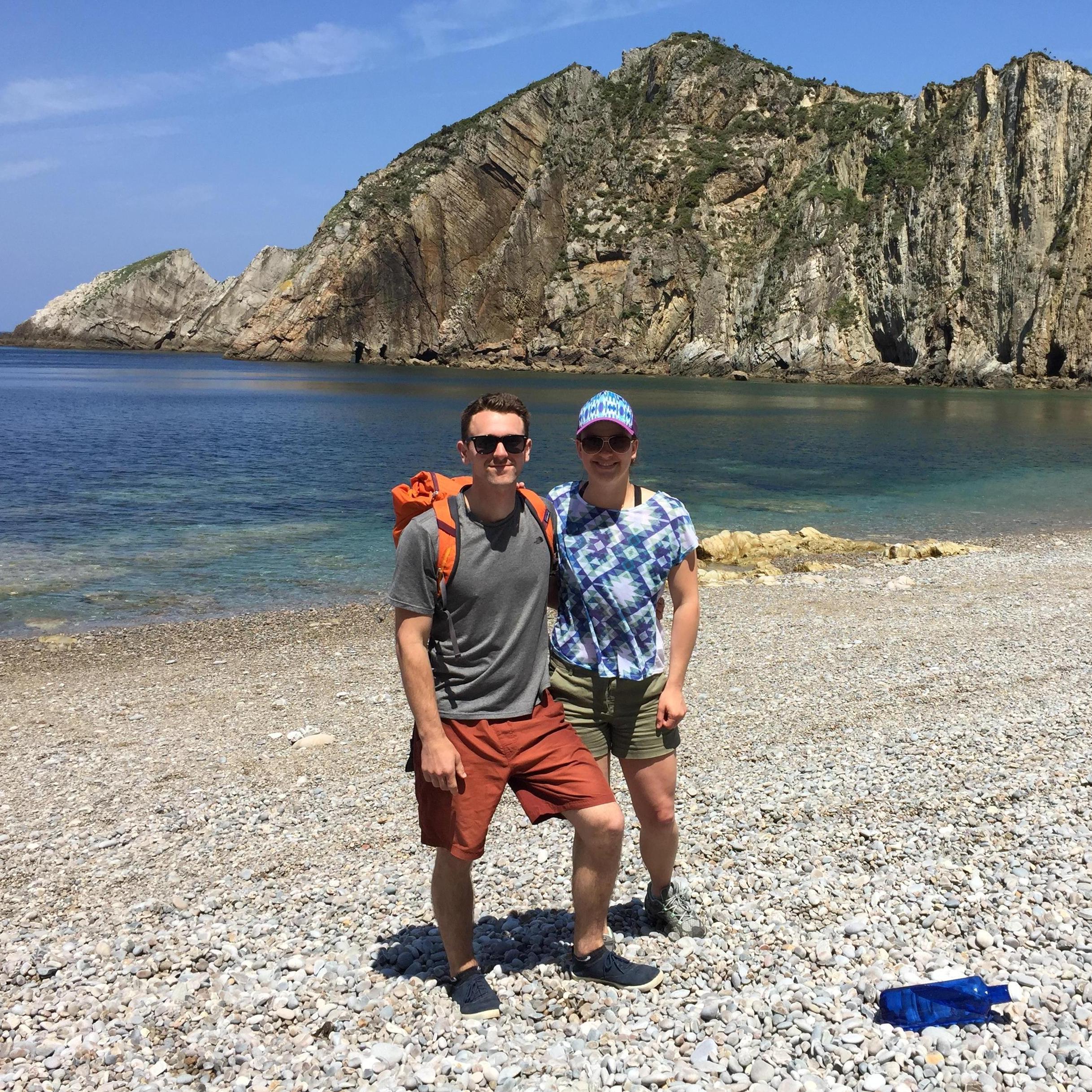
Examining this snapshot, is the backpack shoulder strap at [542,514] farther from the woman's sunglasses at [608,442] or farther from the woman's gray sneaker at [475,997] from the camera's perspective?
the woman's gray sneaker at [475,997]

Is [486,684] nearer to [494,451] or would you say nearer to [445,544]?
[445,544]

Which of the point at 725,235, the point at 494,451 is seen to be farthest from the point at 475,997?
the point at 725,235

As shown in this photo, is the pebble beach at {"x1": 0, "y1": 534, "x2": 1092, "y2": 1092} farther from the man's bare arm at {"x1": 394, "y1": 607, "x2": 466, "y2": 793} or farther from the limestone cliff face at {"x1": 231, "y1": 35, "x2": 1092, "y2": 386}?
the limestone cliff face at {"x1": 231, "y1": 35, "x2": 1092, "y2": 386}

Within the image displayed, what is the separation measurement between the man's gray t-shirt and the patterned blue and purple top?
0.59 feet

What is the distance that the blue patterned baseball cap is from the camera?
3.87 meters

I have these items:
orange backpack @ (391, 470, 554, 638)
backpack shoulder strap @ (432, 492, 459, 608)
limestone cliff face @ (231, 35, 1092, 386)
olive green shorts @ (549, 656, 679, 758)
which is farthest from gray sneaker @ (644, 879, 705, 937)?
limestone cliff face @ (231, 35, 1092, 386)

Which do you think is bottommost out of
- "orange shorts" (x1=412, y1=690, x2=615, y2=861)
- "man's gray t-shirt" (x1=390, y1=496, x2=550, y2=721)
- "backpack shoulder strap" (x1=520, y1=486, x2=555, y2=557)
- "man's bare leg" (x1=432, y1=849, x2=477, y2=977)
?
"man's bare leg" (x1=432, y1=849, x2=477, y2=977)

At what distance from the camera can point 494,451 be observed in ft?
12.1

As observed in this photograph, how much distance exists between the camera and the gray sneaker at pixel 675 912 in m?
4.57

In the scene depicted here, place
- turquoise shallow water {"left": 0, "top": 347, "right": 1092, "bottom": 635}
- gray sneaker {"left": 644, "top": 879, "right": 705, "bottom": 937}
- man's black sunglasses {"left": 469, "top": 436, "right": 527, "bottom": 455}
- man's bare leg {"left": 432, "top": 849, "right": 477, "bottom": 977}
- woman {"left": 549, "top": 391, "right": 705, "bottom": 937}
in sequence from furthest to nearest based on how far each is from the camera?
turquoise shallow water {"left": 0, "top": 347, "right": 1092, "bottom": 635} < gray sneaker {"left": 644, "top": 879, "right": 705, "bottom": 937} < woman {"left": 549, "top": 391, "right": 705, "bottom": 937} < man's bare leg {"left": 432, "top": 849, "right": 477, "bottom": 977} < man's black sunglasses {"left": 469, "top": 436, "right": 527, "bottom": 455}

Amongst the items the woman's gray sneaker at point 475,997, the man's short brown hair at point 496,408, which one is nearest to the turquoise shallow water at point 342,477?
the woman's gray sneaker at point 475,997

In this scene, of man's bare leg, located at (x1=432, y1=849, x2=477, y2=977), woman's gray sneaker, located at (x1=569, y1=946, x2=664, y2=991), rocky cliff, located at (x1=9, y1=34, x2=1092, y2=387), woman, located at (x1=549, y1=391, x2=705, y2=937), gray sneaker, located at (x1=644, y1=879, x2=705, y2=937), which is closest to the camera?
man's bare leg, located at (x1=432, y1=849, x2=477, y2=977)

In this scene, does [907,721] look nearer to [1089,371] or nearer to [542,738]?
[542,738]

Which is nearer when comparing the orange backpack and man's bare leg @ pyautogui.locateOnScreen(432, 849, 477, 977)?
the orange backpack
